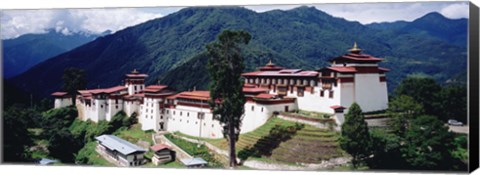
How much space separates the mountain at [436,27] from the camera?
38.5ft

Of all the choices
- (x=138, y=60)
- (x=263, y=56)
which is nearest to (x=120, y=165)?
(x=138, y=60)

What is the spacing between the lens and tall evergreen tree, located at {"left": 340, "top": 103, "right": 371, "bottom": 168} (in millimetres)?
12461

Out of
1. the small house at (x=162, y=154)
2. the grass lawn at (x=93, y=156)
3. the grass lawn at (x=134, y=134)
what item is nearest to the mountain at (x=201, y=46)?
the grass lawn at (x=134, y=134)

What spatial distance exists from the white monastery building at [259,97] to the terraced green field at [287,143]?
27 cm

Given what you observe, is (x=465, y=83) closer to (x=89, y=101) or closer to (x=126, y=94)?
(x=126, y=94)

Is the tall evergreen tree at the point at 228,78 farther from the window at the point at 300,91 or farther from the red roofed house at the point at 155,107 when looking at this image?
the red roofed house at the point at 155,107

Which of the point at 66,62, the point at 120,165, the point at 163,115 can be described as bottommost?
the point at 120,165

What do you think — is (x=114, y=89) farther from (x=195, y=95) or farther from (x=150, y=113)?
(x=195, y=95)

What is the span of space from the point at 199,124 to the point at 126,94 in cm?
224

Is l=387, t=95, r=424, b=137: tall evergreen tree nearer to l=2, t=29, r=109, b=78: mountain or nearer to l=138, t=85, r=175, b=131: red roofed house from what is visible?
l=138, t=85, r=175, b=131: red roofed house

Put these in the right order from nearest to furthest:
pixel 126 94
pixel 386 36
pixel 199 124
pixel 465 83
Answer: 1. pixel 465 83
2. pixel 386 36
3. pixel 199 124
4. pixel 126 94

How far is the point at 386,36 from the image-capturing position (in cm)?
1326

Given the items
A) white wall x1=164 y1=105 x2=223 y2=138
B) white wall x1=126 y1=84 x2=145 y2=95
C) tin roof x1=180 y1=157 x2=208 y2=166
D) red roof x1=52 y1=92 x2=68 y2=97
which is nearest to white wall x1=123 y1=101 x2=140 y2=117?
white wall x1=126 y1=84 x2=145 y2=95

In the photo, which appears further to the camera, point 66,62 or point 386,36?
point 66,62
